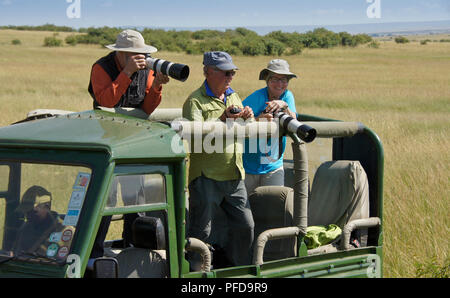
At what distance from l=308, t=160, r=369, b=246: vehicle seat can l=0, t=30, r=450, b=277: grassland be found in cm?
138

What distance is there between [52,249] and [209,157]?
1.35 m

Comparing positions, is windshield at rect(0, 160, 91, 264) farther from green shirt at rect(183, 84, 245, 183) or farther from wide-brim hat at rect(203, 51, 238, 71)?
wide-brim hat at rect(203, 51, 238, 71)

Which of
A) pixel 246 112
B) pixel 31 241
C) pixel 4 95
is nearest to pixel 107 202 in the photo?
pixel 31 241

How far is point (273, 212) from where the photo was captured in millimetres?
4953

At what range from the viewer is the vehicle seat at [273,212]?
15.9ft

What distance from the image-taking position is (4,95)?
21453 mm

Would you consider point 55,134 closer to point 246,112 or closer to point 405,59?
→ point 246,112

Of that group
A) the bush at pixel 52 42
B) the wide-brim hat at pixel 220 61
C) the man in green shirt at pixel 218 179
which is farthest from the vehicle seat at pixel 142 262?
the bush at pixel 52 42

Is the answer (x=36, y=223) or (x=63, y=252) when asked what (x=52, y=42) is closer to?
(x=36, y=223)

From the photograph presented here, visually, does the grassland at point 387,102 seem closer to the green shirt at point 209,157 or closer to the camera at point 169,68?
the green shirt at point 209,157

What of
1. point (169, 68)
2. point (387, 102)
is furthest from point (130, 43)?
point (387, 102)

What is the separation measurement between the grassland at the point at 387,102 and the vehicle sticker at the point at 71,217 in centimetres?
365

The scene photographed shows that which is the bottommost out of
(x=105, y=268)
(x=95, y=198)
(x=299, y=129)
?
(x=105, y=268)
